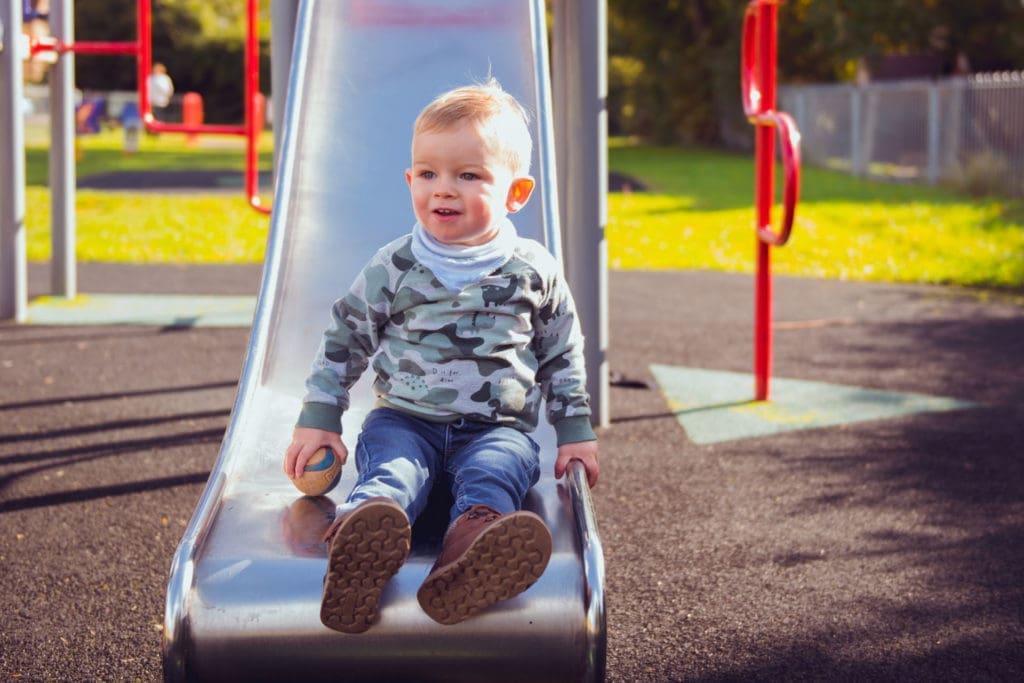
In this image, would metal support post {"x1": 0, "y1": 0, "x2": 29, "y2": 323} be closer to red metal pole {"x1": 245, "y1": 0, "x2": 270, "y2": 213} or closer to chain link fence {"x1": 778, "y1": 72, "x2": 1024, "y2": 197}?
red metal pole {"x1": 245, "y1": 0, "x2": 270, "y2": 213}

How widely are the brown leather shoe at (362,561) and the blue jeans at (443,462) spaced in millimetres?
197

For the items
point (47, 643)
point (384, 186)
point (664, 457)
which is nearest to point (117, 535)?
point (47, 643)

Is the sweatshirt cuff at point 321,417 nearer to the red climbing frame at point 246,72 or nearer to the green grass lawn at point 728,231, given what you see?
the red climbing frame at point 246,72

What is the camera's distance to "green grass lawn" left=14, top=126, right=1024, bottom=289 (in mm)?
10539

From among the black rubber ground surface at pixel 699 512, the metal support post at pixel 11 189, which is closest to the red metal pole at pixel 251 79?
the black rubber ground surface at pixel 699 512

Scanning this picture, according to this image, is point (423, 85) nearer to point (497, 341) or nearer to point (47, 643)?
point (497, 341)

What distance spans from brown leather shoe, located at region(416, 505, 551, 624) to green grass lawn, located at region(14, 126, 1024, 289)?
798 centimetres

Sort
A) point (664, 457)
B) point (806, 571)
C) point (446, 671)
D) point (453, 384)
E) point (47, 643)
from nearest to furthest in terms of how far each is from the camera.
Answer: point (446, 671), point (453, 384), point (47, 643), point (806, 571), point (664, 457)

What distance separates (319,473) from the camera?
9.75 feet

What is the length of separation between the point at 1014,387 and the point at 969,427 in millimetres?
933

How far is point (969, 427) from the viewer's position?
5539 mm

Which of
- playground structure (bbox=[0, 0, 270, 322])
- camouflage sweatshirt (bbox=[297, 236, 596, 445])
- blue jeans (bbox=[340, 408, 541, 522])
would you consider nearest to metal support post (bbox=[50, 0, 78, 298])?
playground structure (bbox=[0, 0, 270, 322])

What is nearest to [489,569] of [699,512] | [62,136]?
[699,512]

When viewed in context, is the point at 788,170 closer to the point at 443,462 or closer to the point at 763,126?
the point at 763,126
